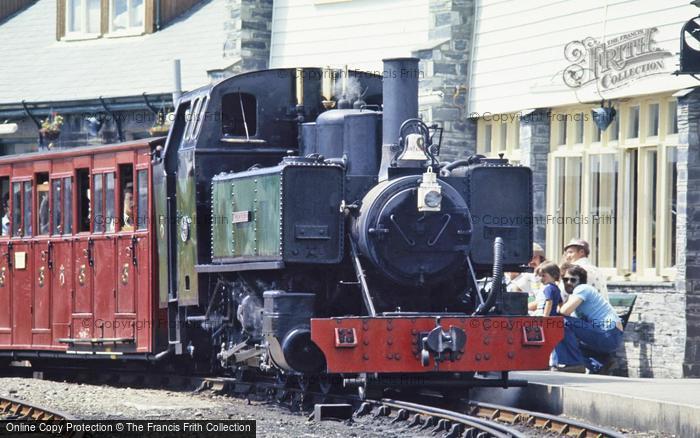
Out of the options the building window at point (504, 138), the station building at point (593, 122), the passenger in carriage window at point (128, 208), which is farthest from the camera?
the building window at point (504, 138)

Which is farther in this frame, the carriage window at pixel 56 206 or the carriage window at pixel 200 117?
the carriage window at pixel 56 206

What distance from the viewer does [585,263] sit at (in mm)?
16312

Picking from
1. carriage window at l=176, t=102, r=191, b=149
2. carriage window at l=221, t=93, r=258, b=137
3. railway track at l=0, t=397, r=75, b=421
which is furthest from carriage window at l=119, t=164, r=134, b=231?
railway track at l=0, t=397, r=75, b=421

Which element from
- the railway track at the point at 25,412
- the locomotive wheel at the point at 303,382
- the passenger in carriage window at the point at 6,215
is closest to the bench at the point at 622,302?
the locomotive wheel at the point at 303,382

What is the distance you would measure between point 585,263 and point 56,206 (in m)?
5.38

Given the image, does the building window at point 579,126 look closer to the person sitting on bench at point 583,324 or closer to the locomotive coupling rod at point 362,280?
the person sitting on bench at point 583,324

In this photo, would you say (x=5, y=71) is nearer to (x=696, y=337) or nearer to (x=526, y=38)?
(x=526, y=38)

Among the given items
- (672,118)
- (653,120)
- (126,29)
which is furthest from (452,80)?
(126,29)

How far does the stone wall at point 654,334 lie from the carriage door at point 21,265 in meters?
6.39

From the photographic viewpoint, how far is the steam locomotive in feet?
42.0

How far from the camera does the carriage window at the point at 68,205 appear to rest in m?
16.7

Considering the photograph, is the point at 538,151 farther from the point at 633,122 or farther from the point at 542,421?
the point at 542,421

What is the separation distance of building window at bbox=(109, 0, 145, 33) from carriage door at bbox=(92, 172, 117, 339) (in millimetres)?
14711

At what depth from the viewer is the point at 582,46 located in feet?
64.2
